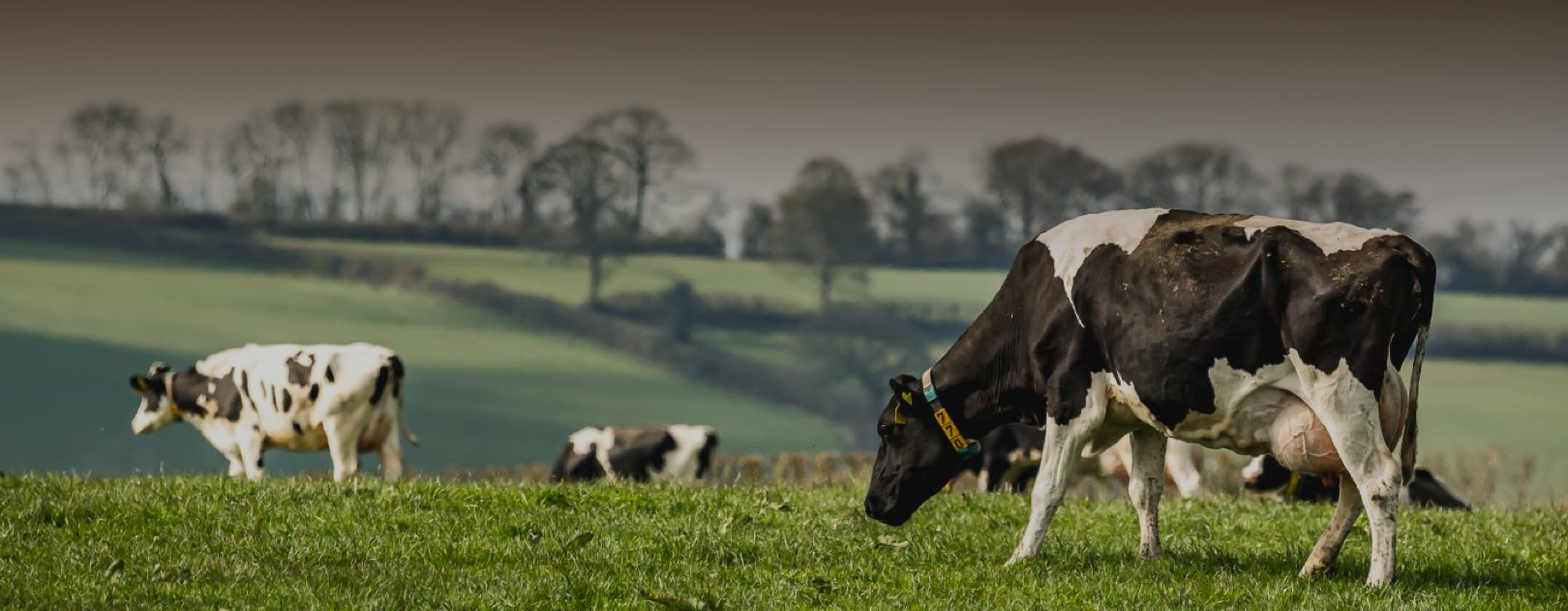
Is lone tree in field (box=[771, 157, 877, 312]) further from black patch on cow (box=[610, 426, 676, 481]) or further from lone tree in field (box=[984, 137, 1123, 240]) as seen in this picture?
black patch on cow (box=[610, 426, 676, 481])

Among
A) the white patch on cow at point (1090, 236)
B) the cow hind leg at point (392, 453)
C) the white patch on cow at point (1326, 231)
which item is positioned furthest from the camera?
the cow hind leg at point (392, 453)

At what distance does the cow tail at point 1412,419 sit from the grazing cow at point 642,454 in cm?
1761

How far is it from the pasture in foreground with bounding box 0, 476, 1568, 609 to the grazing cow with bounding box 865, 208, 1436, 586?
71cm

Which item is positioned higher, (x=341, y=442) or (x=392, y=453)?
(x=341, y=442)

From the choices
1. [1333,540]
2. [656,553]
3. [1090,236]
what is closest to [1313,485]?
[1333,540]

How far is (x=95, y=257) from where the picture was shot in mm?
62281

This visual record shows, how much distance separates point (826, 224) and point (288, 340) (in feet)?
86.1

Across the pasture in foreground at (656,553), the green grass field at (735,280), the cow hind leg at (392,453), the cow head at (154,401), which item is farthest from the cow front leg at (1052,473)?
the green grass field at (735,280)

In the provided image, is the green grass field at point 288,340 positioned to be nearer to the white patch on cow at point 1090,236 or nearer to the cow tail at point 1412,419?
the white patch on cow at point 1090,236

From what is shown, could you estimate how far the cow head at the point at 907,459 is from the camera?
1199 centimetres

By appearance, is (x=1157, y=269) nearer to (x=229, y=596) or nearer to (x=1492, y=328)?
(x=229, y=596)

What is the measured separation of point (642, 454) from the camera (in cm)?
2800

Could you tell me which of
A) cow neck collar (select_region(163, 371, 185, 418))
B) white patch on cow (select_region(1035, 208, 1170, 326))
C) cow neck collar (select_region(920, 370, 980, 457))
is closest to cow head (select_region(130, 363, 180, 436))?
cow neck collar (select_region(163, 371, 185, 418))

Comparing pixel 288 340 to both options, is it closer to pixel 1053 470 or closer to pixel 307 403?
pixel 307 403
